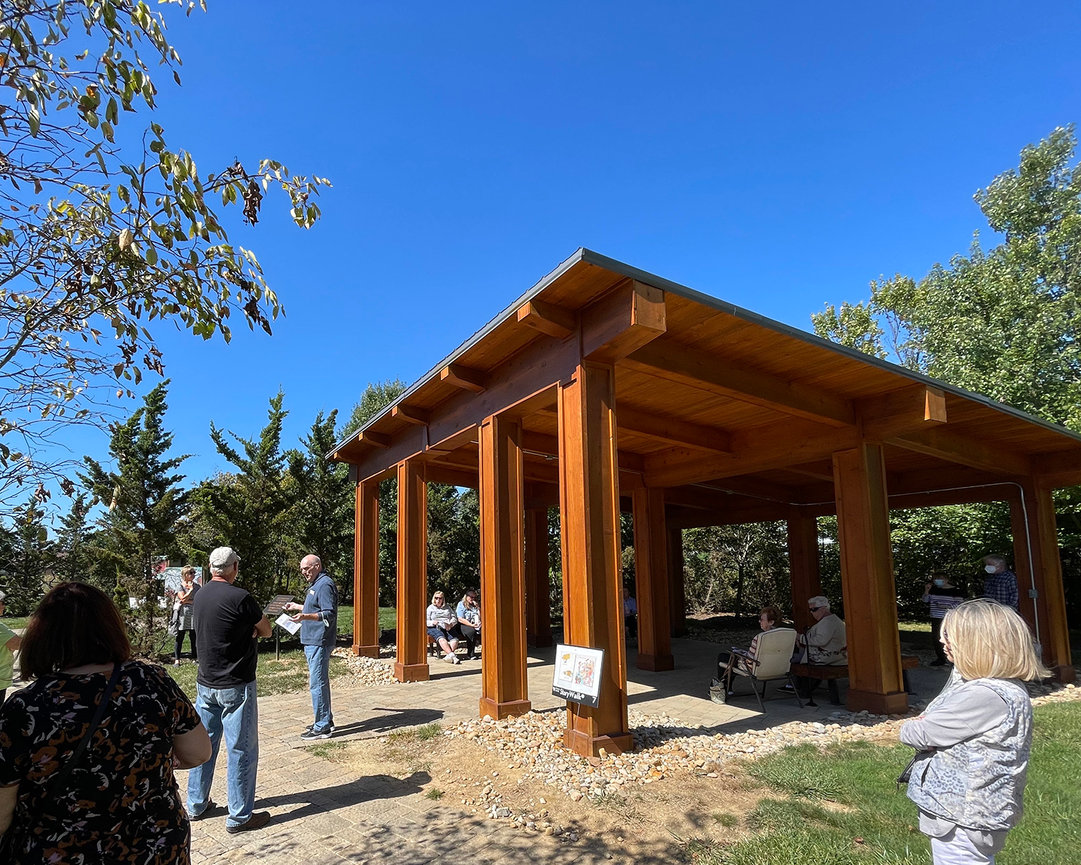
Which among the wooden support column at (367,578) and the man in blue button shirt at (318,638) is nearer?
the man in blue button shirt at (318,638)

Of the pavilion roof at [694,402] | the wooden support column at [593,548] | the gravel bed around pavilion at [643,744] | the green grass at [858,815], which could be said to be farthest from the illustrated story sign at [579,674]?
the pavilion roof at [694,402]

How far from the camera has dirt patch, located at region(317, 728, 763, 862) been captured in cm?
342

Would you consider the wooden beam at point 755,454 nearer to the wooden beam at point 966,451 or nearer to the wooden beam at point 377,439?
the wooden beam at point 966,451

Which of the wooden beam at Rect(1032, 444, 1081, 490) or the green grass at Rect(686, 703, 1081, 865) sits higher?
the wooden beam at Rect(1032, 444, 1081, 490)

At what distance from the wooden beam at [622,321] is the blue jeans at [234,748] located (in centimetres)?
313

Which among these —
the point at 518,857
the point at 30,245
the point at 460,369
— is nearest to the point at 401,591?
the point at 460,369

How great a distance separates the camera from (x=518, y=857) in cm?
327

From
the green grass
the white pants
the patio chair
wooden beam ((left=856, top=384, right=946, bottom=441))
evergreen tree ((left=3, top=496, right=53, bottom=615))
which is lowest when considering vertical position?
the green grass

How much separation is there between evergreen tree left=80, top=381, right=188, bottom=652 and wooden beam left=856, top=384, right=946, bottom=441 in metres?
10.5

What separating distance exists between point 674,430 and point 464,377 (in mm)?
2705

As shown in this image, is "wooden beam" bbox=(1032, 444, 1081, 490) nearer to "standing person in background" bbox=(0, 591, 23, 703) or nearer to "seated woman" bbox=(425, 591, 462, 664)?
"seated woman" bbox=(425, 591, 462, 664)

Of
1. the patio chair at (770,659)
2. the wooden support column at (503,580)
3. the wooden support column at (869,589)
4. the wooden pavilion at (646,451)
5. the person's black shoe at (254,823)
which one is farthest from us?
the patio chair at (770,659)

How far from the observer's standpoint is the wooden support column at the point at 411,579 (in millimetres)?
8477

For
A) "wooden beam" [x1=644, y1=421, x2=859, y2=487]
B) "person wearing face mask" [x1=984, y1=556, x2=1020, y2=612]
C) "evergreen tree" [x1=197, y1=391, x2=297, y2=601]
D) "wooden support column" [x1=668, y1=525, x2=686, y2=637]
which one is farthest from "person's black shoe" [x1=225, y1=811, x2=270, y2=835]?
"wooden support column" [x1=668, y1=525, x2=686, y2=637]
